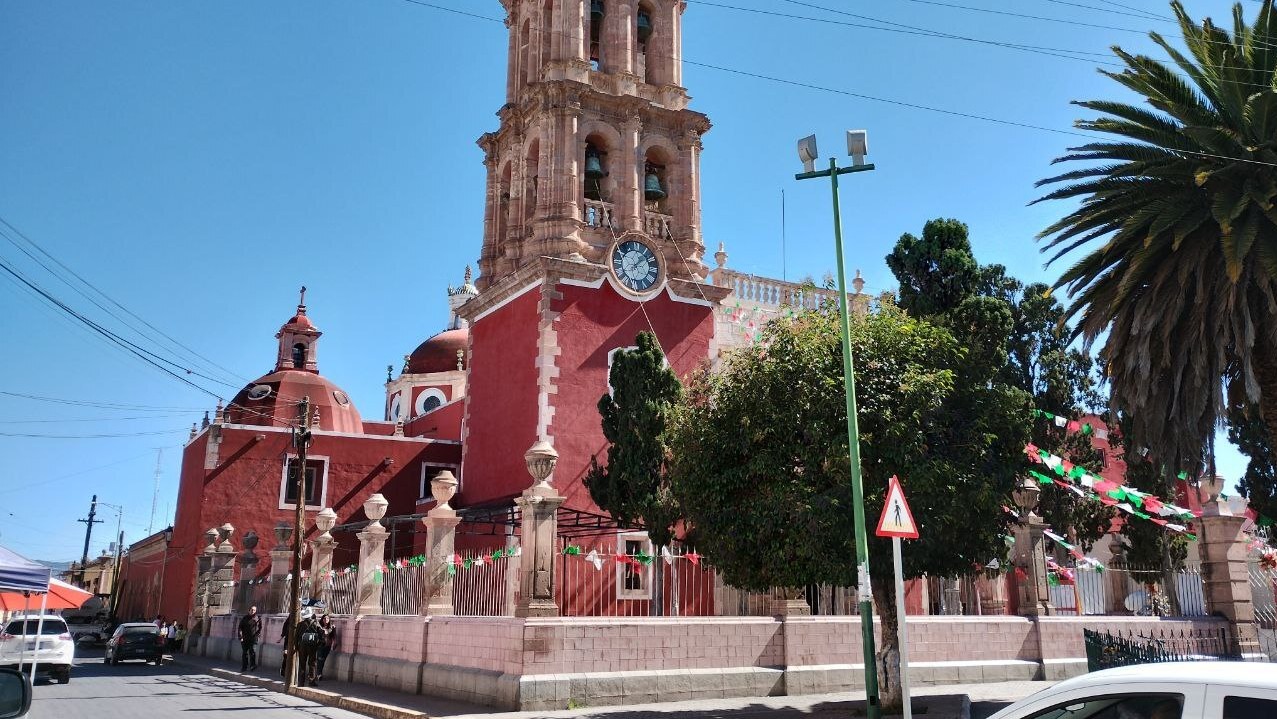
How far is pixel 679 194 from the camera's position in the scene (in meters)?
28.1

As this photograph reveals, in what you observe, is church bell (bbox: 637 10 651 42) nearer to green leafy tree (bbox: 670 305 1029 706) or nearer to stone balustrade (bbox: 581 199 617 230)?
stone balustrade (bbox: 581 199 617 230)

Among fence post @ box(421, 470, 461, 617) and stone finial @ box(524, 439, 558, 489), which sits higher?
stone finial @ box(524, 439, 558, 489)

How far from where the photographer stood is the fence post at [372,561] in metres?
19.3

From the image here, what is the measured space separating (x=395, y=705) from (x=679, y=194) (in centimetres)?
1771

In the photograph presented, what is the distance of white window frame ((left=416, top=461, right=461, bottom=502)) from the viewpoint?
33.2 meters

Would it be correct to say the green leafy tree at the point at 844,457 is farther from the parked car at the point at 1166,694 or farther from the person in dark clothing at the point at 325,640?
the person in dark clothing at the point at 325,640

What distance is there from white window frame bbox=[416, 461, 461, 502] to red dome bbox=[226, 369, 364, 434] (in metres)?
5.26

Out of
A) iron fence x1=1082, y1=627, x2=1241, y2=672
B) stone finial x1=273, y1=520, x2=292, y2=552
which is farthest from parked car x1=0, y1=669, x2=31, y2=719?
stone finial x1=273, y1=520, x2=292, y2=552

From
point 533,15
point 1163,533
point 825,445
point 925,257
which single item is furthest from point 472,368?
point 1163,533

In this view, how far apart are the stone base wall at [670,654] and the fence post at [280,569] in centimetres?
550

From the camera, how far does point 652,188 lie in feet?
90.2

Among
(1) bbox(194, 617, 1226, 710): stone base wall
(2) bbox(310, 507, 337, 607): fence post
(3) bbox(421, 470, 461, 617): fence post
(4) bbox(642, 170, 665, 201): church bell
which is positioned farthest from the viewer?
(4) bbox(642, 170, 665, 201): church bell

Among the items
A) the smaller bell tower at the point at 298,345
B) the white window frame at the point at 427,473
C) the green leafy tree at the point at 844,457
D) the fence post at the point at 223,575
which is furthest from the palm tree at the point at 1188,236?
the smaller bell tower at the point at 298,345

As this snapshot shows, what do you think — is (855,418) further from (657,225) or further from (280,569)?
(280,569)
